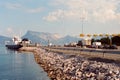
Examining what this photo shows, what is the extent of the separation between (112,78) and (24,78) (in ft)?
42.7

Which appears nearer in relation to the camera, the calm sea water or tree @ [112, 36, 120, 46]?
the calm sea water

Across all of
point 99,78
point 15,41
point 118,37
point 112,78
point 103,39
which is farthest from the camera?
point 15,41

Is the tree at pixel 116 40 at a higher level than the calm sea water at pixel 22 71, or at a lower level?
higher

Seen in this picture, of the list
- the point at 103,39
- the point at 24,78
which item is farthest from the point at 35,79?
the point at 103,39

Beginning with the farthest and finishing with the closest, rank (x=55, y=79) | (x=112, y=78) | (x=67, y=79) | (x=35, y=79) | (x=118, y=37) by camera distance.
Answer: (x=118, y=37) < (x=35, y=79) < (x=55, y=79) < (x=67, y=79) < (x=112, y=78)

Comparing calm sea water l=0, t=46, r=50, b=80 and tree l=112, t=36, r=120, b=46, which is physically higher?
tree l=112, t=36, r=120, b=46

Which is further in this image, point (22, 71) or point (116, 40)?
point (116, 40)

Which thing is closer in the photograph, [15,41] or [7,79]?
[7,79]

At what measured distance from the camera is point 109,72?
2242 cm

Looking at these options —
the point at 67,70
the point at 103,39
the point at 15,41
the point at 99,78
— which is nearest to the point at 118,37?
the point at 103,39

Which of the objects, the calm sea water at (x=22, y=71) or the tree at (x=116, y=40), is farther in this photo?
the tree at (x=116, y=40)

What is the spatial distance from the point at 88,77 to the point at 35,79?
821 cm

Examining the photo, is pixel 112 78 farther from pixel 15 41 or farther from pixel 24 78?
pixel 15 41

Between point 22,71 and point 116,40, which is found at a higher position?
point 116,40
